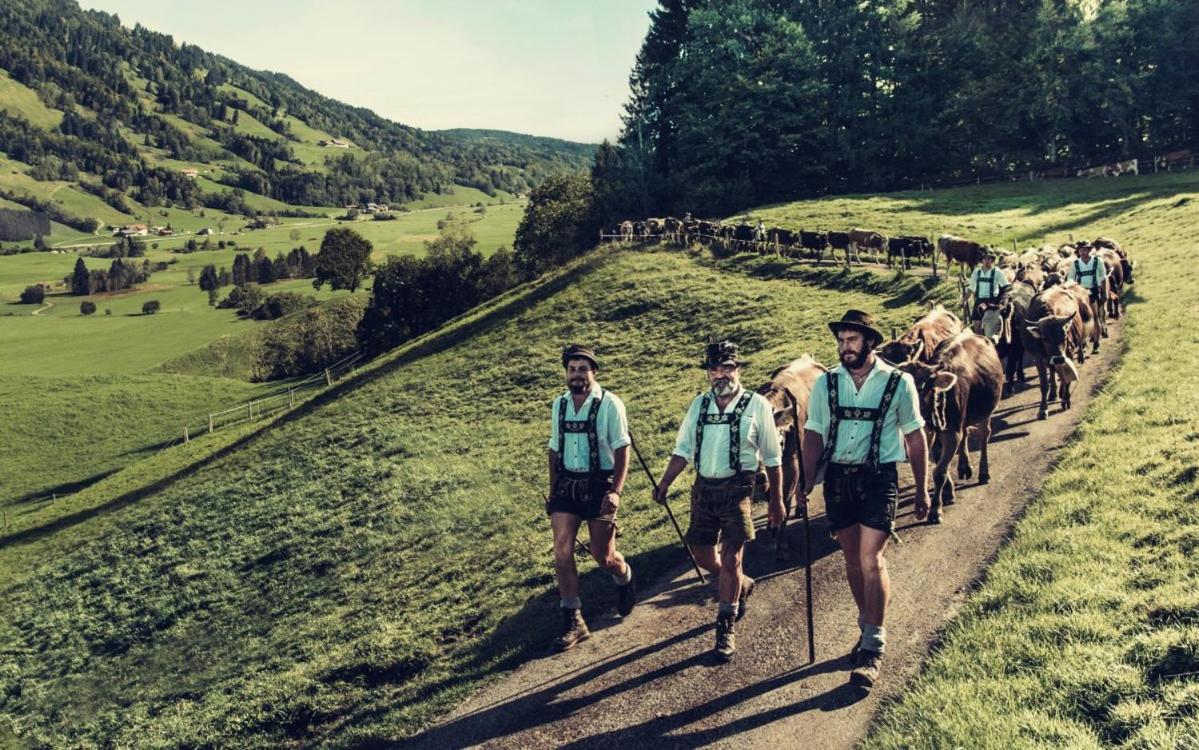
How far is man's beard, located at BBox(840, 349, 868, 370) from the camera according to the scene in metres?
6.89

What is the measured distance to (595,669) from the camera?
8.10 metres

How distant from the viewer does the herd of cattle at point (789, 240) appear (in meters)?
32.6

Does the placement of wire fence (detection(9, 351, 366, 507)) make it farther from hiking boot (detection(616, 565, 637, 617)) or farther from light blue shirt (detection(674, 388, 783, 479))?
light blue shirt (detection(674, 388, 783, 479))

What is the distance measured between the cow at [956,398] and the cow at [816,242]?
2428 cm

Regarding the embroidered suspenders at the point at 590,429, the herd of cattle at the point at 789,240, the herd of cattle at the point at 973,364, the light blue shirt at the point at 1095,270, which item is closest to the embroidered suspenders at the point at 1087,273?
the light blue shirt at the point at 1095,270

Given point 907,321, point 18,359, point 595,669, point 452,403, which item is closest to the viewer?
point 595,669

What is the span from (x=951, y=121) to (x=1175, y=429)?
65598 millimetres

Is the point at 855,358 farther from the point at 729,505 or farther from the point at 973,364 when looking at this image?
the point at 973,364

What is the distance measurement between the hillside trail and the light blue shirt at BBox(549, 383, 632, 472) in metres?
2.15

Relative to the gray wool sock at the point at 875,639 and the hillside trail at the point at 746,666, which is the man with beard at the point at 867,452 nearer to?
the gray wool sock at the point at 875,639

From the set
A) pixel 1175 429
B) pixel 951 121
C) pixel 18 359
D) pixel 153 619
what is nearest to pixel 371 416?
pixel 153 619

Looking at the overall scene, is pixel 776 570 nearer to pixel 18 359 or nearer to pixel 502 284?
pixel 502 284

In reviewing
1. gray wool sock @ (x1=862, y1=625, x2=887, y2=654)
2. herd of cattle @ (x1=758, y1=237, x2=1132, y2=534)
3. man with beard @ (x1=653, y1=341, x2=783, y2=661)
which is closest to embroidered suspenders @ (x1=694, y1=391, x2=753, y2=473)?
man with beard @ (x1=653, y1=341, x2=783, y2=661)

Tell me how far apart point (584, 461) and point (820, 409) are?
2.75 meters
